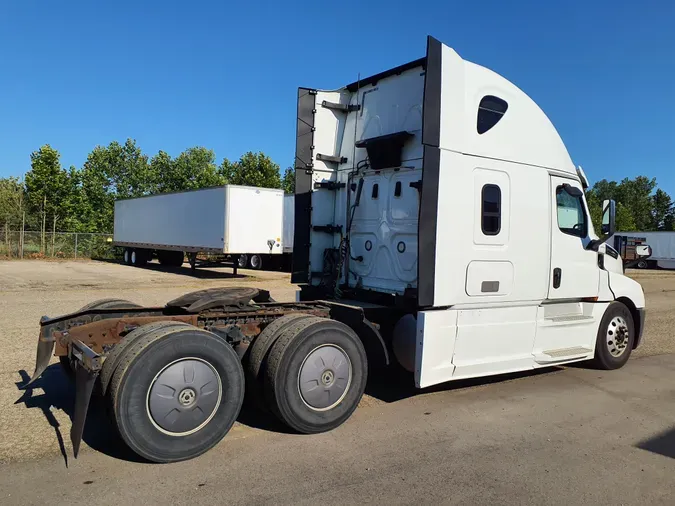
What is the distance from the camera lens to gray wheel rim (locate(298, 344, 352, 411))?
468cm

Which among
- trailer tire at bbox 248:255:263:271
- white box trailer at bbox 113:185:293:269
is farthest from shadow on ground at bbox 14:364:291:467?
trailer tire at bbox 248:255:263:271

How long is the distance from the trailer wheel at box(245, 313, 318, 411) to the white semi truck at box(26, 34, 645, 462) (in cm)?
2

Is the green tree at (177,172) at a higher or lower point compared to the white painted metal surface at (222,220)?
higher

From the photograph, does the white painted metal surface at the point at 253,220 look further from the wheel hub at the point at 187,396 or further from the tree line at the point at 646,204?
the tree line at the point at 646,204

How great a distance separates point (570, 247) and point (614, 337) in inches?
66.4

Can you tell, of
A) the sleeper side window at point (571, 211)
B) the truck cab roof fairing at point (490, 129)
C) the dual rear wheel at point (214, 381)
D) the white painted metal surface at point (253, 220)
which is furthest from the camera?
the white painted metal surface at point (253, 220)

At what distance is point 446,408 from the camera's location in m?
5.65

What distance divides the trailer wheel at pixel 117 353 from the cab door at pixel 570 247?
14.5 ft

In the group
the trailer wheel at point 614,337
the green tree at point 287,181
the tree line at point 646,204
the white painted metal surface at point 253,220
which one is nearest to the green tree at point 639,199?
the tree line at point 646,204

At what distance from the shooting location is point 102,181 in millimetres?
49562

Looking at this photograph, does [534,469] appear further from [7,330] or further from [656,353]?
[7,330]

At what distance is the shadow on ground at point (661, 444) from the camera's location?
4602 millimetres

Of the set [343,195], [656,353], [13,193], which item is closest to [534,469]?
[343,195]

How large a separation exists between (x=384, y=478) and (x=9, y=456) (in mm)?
2834
